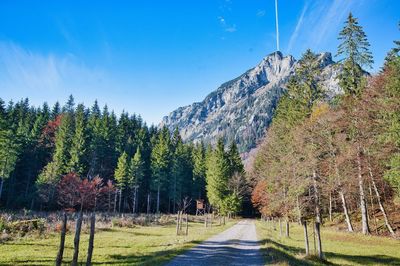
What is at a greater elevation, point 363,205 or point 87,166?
point 87,166

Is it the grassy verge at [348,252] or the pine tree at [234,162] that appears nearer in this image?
the grassy verge at [348,252]

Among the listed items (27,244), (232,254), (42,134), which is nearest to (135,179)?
(42,134)

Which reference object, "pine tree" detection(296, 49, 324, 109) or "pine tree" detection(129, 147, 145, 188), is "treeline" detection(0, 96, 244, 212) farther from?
"pine tree" detection(296, 49, 324, 109)

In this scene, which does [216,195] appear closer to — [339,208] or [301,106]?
[339,208]

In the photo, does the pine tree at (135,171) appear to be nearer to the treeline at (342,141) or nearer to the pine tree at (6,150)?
the pine tree at (6,150)

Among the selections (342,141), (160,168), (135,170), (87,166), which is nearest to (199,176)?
(160,168)

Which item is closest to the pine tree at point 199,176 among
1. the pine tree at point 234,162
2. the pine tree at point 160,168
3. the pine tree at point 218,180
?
the pine tree at point 234,162

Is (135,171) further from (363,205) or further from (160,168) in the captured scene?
(363,205)

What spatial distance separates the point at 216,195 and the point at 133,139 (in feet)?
104

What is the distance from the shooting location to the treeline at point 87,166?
51781mm

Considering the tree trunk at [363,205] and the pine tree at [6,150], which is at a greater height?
the pine tree at [6,150]

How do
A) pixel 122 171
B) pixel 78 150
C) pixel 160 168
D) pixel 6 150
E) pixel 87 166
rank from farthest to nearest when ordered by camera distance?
pixel 160 168 → pixel 87 166 → pixel 122 171 → pixel 78 150 → pixel 6 150

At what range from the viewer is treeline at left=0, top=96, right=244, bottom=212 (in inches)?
2039

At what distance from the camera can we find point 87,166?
6194 centimetres
